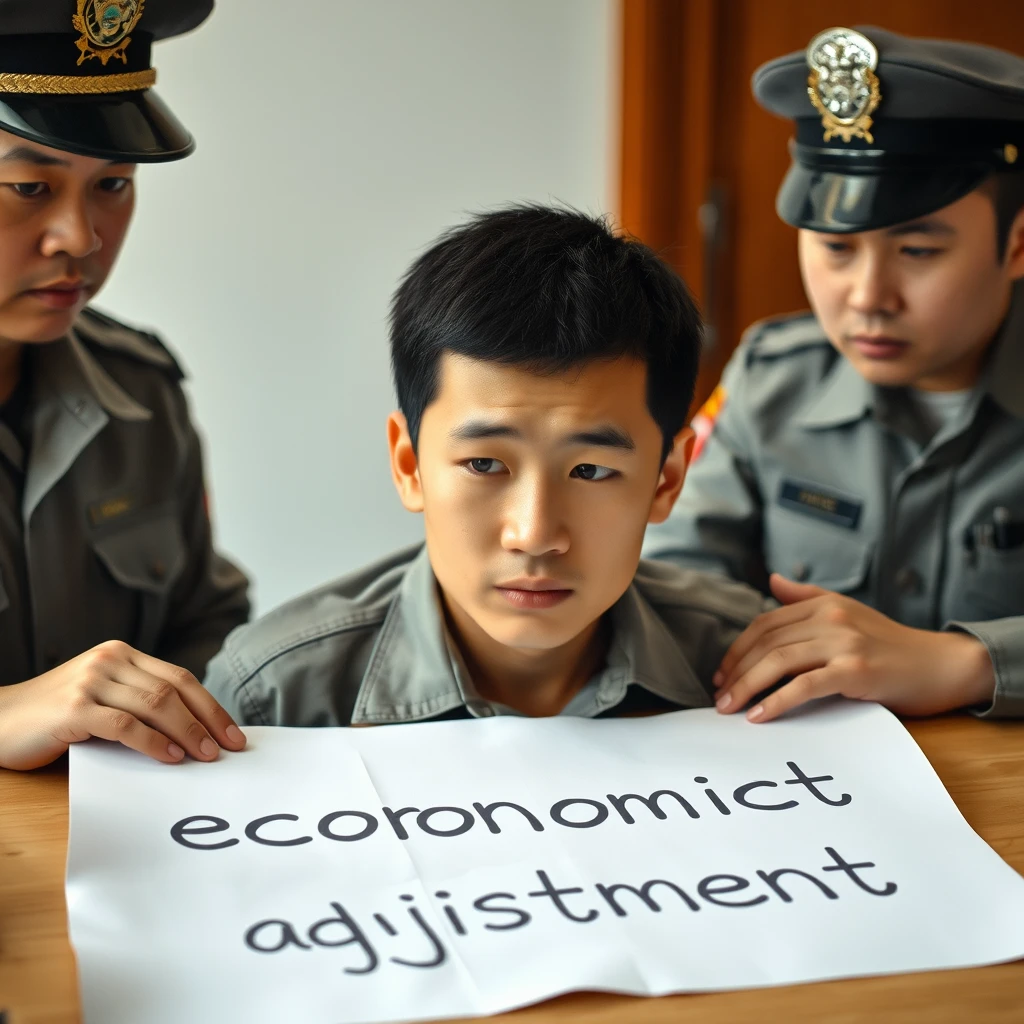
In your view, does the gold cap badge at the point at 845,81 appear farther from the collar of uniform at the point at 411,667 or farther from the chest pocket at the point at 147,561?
the chest pocket at the point at 147,561

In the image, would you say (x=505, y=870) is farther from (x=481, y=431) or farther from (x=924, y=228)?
(x=924, y=228)

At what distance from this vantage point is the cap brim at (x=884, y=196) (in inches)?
47.5

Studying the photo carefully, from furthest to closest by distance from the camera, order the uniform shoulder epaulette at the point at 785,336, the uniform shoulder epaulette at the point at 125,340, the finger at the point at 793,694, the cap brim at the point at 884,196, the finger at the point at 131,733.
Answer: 1. the uniform shoulder epaulette at the point at 785,336
2. the uniform shoulder epaulette at the point at 125,340
3. the cap brim at the point at 884,196
4. the finger at the point at 793,694
5. the finger at the point at 131,733

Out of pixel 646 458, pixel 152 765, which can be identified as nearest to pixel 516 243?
pixel 646 458

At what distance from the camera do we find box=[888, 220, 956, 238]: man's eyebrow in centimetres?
123

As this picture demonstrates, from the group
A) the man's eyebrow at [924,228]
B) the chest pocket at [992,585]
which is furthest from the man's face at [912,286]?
the chest pocket at [992,585]

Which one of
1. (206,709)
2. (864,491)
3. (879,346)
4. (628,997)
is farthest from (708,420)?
A: (628,997)

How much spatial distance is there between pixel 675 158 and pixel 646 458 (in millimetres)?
1638

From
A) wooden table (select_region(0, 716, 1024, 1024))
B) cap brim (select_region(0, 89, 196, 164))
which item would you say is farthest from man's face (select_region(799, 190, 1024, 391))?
wooden table (select_region(0, 716, 1024, 1024))

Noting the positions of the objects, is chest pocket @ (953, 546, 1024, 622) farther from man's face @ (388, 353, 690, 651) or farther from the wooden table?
the wooden table

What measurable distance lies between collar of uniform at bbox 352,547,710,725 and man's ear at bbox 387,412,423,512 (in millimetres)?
58

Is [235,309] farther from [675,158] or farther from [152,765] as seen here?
[152,765]

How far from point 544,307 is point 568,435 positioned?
11 centimetres

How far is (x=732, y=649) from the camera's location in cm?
99
